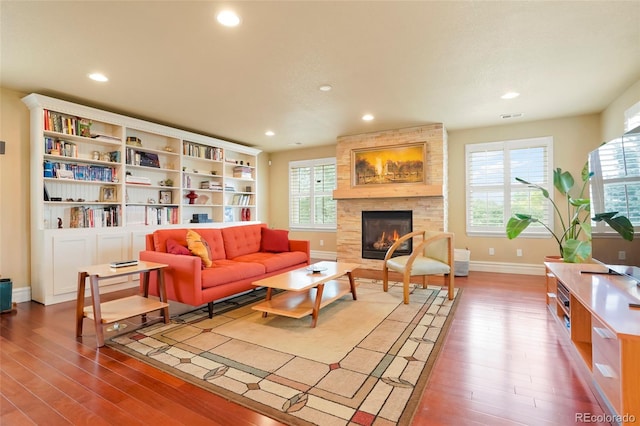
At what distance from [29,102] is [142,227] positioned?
1980mm

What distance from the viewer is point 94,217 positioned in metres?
4.23

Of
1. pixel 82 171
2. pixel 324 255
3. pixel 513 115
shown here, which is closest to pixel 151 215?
pixel 82 171

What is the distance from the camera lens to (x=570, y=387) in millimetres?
1921

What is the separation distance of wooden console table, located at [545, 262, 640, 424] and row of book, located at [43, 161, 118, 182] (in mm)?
5321

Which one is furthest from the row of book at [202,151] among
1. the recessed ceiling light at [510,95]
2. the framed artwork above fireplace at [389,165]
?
the recessed ceiling light at [510,95]

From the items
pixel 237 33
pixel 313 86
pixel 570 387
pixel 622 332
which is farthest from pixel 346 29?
pixel 570 387

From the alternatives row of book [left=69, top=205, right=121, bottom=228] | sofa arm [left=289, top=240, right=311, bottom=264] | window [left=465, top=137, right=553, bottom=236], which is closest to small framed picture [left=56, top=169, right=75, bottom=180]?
row of book [left=69, top=205, right=121, bottom=228]

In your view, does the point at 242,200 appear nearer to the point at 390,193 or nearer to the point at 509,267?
the point at 390,193

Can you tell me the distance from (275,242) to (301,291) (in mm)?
1636

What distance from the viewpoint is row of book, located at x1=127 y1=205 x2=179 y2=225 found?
4747mm

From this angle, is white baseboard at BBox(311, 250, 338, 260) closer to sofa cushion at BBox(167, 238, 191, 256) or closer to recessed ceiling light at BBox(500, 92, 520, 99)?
sofa cushion at BBox(167, 238, 191, 256)

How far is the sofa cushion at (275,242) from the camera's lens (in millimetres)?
4742

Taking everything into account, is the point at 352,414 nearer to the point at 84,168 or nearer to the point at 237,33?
the point at 237,33

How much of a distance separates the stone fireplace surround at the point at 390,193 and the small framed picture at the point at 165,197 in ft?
9.72
